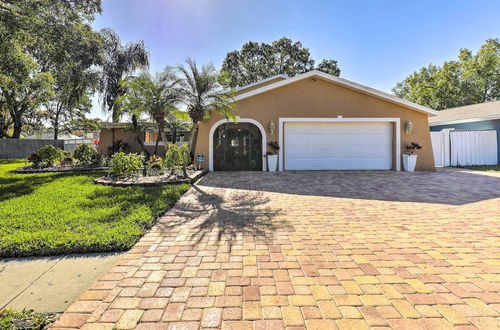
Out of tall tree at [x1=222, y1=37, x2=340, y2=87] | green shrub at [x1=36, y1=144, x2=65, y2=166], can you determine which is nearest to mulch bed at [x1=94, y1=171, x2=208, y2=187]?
green shrub at [x1=36, y1=144, x2=65, y2=166]

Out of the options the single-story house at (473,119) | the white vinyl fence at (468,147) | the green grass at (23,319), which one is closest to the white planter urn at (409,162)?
the white vinyl fence at (468,147)

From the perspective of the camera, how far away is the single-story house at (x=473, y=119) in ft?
48.0

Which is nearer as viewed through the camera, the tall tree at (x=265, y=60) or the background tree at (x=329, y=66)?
the tall tree at (x=265, y=60)

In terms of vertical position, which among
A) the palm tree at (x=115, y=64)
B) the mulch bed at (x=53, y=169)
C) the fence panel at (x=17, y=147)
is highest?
the palm tree at (x=115, y=64)

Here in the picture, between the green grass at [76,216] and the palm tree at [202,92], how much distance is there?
3783 mm

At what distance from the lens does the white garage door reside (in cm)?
1234

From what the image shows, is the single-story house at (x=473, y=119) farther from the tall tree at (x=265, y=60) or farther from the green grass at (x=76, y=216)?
the green grass at (x=76, y=216)

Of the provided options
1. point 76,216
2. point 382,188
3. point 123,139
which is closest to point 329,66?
point 123,139

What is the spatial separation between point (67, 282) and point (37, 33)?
383 inches

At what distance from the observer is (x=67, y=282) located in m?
2.69

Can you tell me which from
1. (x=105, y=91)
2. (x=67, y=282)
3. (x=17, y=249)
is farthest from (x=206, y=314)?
(x=105, y=91)

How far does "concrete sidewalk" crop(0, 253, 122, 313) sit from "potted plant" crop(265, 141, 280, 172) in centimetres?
908

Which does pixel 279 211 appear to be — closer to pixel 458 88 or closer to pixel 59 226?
pixel 59 226

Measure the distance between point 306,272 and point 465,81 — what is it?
35941mm
